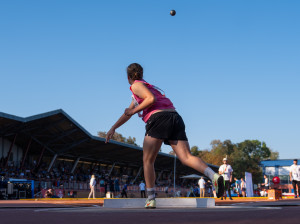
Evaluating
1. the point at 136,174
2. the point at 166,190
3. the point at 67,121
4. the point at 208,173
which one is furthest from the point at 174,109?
the point at 136,174

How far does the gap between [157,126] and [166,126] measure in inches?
4.4

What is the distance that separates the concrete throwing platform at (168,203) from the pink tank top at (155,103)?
1.20 metres

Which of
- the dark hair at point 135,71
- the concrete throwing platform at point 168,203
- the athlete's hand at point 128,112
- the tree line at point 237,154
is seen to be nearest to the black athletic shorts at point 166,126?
the athlete's hand at point 128,112

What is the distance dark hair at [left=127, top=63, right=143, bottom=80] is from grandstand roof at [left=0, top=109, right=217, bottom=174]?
1040 inches

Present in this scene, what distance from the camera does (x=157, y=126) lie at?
17.7 feet

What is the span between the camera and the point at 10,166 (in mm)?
37531

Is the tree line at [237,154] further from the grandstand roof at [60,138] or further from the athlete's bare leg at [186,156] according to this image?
the athlete's bare leg at [186,156]

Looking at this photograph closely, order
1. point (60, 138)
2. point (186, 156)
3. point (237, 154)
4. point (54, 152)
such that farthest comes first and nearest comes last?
1. point (237, 154)
2. point (54, 152)
3. point (60, 138)
4. point (186, 156)

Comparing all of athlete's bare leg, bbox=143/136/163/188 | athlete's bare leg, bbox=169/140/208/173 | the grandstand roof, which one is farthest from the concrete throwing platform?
the grandstand roof

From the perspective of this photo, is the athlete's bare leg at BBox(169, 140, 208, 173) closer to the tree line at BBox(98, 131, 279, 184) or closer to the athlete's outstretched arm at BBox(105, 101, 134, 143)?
the athlete's outstretched arm at BBox(105, 101, 134, 143)

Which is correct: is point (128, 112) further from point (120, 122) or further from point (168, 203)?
point (168, 203)

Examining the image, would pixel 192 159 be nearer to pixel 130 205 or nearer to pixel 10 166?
pixel 130 205

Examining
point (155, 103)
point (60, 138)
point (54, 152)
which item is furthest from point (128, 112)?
point (54, 152)

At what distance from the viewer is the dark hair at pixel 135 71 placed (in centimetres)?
568
